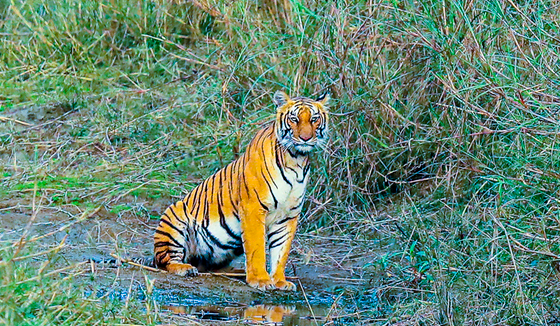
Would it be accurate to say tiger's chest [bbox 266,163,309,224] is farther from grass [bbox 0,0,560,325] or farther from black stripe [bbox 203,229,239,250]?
grass [bbox 0,0,560,325]

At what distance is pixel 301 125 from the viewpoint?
541cm

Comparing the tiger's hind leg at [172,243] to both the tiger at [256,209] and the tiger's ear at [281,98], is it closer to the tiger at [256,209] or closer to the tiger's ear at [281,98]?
the tiger at [256,209]

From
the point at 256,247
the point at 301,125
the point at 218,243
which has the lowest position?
the point at 218,243

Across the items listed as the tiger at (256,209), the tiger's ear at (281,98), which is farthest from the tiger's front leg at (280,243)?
the tiger's ear at (281,98)

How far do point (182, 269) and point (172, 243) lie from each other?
0.65 feet

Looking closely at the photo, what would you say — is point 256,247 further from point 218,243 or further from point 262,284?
point 218,243

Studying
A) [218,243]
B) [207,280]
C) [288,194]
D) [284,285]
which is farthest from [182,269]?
[288,194]

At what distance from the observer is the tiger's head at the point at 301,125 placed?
5.41 m

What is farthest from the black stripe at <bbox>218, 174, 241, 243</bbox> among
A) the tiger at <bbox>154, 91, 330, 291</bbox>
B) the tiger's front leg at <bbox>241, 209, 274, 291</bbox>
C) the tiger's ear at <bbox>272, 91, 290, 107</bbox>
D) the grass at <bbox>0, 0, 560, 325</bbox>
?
the grass at <bbox>0, 0, 560, 325</bbox>

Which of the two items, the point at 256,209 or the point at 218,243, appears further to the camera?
the point at 218,243

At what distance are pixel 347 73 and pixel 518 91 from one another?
1685mm

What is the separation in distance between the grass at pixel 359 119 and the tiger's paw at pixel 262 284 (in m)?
0.61

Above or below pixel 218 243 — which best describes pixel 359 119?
above

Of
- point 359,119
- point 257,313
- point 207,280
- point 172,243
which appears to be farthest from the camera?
point 359,119
